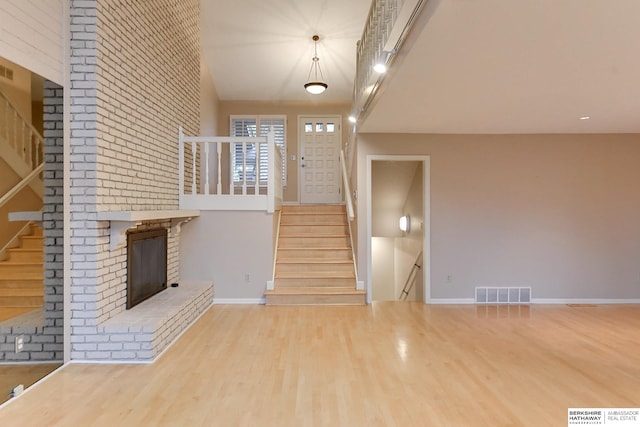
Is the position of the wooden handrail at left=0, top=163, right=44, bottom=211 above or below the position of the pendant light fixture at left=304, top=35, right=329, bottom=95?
below

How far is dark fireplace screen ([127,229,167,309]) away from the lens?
368 cm

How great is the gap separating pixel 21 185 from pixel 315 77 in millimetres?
5773

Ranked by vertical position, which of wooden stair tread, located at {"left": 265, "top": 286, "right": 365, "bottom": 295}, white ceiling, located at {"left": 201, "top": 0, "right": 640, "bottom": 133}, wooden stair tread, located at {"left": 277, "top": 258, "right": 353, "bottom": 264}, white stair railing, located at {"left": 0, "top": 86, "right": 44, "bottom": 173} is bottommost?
wooden stair tread, located at {"left": 265, "top": 286, "right": 365, "bottom": 295}

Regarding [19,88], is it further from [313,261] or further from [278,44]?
[278,44]

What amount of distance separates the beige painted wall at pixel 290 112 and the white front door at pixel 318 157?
0.14 metres

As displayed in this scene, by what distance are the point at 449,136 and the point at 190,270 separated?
4267mm

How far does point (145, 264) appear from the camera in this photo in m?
4.02

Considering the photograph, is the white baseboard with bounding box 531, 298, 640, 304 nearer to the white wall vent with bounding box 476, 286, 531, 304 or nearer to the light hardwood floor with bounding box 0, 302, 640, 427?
the white wall vent with bounding box 476, 286, 531, 304

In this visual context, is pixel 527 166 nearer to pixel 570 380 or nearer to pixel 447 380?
pixel 570 380

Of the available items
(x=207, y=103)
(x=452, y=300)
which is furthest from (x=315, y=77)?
(x=452, y=300)

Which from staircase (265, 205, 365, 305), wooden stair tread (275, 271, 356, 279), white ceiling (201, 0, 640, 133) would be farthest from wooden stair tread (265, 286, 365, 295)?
white ceiling (201, 0, 640, 133)

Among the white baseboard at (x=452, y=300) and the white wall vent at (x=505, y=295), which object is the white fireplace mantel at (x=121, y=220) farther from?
the white wall vent at (x=505, y=295)

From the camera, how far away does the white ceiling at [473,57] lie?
203 cm

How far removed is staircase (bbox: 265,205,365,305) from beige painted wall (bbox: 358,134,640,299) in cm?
41
